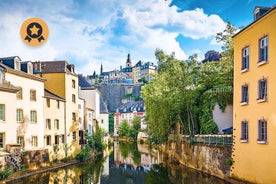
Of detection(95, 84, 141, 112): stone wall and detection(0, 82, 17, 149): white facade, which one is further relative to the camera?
detection(95, 84, 141, 112): stone wall

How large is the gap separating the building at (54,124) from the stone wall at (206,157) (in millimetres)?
11352

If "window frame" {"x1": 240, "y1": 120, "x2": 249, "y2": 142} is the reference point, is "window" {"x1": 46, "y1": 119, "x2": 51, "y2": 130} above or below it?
below

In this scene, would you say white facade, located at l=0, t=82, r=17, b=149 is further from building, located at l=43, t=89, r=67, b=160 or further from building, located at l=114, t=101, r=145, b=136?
building, located at l=114, t=101, r=145, b=136

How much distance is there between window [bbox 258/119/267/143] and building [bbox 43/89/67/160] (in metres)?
18.0

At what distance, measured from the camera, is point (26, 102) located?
25266 mm

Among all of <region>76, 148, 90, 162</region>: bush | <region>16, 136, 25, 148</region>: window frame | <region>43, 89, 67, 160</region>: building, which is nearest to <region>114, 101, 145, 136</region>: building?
<region>76, 148, 90, 162</region>: bush

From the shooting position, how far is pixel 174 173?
23.6m

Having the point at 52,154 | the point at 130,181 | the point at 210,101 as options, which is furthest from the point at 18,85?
the point at 210,101

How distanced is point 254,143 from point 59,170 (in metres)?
16.1

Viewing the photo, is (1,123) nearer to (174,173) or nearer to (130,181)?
(130,181)

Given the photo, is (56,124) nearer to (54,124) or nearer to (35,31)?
(54,124)

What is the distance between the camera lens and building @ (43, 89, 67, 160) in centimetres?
2777

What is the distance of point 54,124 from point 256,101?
1977 cm

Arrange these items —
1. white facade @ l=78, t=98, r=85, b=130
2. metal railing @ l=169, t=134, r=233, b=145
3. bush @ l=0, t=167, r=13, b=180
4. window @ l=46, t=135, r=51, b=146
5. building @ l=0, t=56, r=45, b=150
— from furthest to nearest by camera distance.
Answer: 1. white facade @ l=78, t=98, r=85, b=130
2. window @ l=46, t=135, r=51, b=146
3. building @ l=0, t=56, r=45, b=150
4. metal railing @ l=169, t=134, r=233, b=145
5. bush @ l=0, t=167, r=13, b=180
